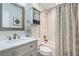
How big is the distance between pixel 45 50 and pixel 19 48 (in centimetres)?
41

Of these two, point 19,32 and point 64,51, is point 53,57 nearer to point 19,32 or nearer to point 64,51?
point 64,51

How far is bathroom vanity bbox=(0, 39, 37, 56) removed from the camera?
1.28 metres

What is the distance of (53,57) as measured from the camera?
150cm

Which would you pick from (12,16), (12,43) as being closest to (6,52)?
(12,43)

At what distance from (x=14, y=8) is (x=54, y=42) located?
0.80 m

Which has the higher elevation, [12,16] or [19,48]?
[12,16]

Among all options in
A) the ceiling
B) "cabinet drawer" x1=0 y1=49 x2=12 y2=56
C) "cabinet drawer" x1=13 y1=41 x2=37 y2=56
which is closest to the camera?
"cabinet drawer" x1=0 y1=49 x2=12 y2=56

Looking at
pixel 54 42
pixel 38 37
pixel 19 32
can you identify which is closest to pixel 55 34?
pixel 54 42

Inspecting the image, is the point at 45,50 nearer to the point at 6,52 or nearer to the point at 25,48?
the point at 25,48

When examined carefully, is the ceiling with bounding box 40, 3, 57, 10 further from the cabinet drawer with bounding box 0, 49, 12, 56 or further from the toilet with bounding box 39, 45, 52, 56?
the cabinet drawer with bounding box 0, 49, 12, 56

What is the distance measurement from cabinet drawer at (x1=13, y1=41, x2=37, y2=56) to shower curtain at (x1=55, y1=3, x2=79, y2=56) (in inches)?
14.2

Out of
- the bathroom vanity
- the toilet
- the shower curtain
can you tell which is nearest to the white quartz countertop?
the bathroom vanity

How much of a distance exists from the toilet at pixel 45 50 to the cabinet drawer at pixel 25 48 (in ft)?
0.34

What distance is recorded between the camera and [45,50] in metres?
1.59
